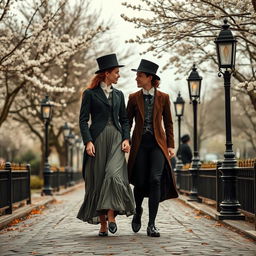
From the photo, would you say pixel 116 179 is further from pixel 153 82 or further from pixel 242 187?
pixel 242 187

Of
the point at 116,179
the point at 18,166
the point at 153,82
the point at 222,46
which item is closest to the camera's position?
the point at 116,179

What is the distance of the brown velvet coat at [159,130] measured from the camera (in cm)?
957

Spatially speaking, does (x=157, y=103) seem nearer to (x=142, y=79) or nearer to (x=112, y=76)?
(x=142, y=79)

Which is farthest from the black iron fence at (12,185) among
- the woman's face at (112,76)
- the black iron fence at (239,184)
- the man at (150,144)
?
the woman's face at (112,76)

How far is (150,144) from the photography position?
959cm

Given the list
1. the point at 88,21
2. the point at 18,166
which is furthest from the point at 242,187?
the point at 88,21

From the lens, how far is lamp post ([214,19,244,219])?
A: 478 inches

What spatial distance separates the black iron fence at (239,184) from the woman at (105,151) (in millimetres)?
1901

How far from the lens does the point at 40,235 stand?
10.1 meters

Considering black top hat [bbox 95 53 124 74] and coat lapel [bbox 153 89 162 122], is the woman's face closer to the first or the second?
black top hat [bbox 95 53 124 74]

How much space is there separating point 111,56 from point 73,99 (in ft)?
107

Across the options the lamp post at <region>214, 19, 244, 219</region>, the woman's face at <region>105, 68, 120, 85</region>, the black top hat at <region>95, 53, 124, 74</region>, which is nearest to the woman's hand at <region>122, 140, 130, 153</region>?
the woman's face at <region>105, 68, 120, 85</region>

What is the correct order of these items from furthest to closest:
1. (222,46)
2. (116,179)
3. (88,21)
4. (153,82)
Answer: (88,21) < (222,46) < (153,82) < (116,179)

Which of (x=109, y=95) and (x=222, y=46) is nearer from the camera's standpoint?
(x=109, y=95)
